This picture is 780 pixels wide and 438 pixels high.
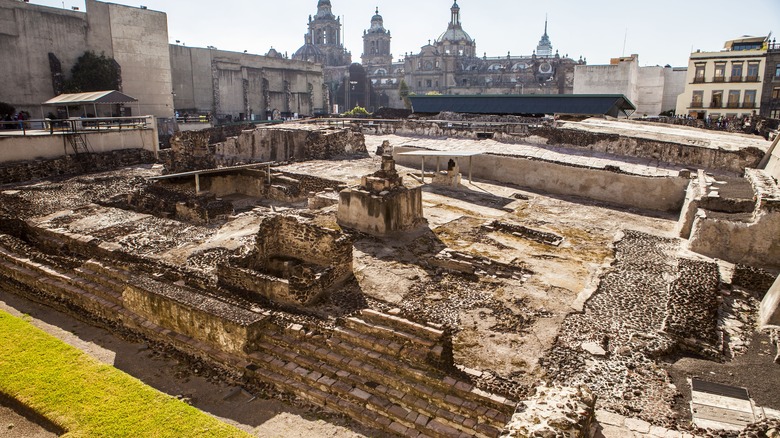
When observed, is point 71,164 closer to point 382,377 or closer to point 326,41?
point 382,377

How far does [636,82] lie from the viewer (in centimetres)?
4400

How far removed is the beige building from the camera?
34000 millimetres

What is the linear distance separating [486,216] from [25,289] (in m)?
12.3

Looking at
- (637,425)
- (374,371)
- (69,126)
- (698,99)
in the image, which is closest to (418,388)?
(374,371)

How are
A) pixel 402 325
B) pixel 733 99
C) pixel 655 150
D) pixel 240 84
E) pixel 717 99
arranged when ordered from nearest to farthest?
1. pixel 402 325
2. pixel 655 150
3. pixel 733 99
4. pixel 717 99
5. pixel 240 84

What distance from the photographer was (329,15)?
98.2 m

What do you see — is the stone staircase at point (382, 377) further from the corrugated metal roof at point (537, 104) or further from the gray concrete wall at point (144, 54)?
the gray concrete wall at point (144, 54)

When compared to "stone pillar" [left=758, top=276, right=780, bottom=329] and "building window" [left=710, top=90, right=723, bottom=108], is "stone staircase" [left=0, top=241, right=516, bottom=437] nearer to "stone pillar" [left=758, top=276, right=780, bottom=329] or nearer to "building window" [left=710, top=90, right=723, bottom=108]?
"stone pillar" [left=758, top=276, right=780, bottom=329]

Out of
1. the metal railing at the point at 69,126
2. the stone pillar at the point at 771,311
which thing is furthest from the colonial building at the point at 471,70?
the stone pillar at the point at 771,311

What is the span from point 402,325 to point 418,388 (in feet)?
3.61

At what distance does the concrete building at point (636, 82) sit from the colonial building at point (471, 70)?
23331mm

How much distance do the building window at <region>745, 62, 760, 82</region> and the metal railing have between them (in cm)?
3851

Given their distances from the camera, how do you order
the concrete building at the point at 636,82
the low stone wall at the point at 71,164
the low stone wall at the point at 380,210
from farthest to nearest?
the concrete building at the point at 636,82, the low stone wall at the point at 71,164, the low stone wall at the point at 380,210

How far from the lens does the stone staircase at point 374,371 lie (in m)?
6.55
